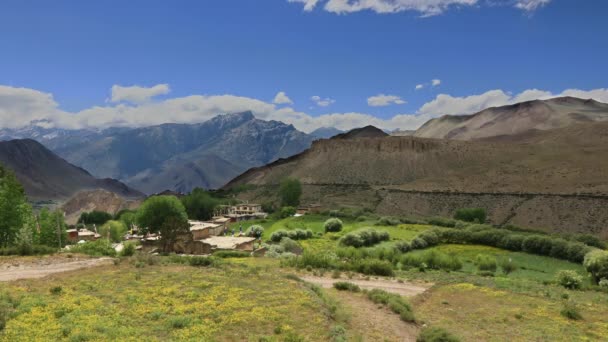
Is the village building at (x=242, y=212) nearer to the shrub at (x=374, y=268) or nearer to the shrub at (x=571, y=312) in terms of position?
the shrub at (x=374, y=268)

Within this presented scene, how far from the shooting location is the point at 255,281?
2612 centimetres

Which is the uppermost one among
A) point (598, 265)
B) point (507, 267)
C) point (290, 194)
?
point (290, 194)

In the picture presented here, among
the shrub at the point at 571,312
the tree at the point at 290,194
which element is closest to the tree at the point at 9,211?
the shrub at the point at 571,312

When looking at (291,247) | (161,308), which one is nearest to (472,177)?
(291,247)

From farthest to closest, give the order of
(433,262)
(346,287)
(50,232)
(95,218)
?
(95,218) → (50,232) → (433,262) → (346,287)

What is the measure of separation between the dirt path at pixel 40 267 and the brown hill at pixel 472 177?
94.8 meters

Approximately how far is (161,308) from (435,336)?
454 inches

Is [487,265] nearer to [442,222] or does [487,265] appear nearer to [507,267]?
[507,267]

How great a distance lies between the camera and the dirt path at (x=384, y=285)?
29.8 meters

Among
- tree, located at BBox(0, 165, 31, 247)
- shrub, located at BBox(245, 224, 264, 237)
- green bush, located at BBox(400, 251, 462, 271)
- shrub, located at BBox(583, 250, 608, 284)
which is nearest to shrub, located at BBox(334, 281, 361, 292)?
green bush, located at BBox(400, 251, 462, 271)

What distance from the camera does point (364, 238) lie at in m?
65.1

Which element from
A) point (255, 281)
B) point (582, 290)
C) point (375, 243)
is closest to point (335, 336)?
point (255, 281)

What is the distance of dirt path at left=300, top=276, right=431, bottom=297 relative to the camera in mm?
29758

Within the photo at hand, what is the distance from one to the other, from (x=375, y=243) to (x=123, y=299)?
49.0 m
